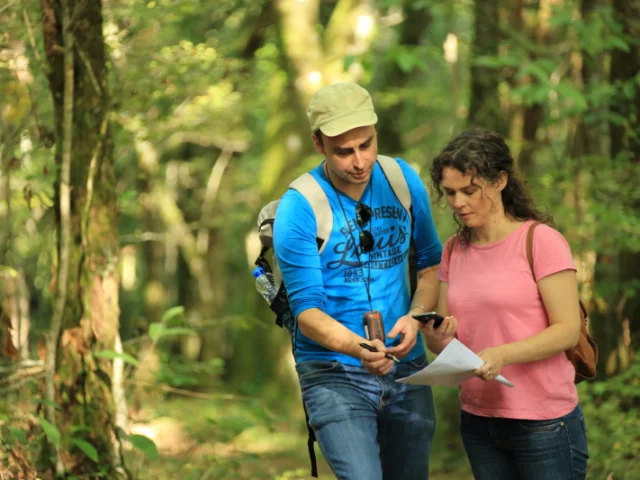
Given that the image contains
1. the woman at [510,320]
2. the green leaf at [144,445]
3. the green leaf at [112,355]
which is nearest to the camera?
the woman at [510,320]

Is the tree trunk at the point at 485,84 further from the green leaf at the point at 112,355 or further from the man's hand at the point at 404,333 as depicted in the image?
the man's hand at the point at 404,333

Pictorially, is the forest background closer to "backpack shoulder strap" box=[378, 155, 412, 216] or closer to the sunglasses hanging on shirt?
"backpack shoulder strap" box=[378, 155, 412, 216]

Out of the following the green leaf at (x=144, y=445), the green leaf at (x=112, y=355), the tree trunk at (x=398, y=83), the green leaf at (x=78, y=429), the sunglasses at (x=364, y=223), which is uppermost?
the tree trunk at (x=398, y=83)

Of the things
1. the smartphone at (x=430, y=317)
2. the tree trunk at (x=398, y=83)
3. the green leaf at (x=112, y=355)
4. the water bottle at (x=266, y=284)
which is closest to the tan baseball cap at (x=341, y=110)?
the water bottle at (x=266, y=284)

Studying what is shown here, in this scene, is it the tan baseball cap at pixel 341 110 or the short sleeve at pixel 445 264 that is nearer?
the tan baseball cap at pixel 341 110

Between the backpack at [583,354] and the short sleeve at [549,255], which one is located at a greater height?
the short sleeve at [549,255]

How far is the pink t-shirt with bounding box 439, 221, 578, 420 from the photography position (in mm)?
3307

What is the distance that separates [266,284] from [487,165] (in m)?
1.05

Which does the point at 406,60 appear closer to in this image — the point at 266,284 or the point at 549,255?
the point at 266,284

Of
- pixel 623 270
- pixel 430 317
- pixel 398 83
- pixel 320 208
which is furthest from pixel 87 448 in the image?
pixel 398 83

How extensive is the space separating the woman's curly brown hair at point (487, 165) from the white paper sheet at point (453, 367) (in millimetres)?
591

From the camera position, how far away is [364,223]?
3.64 m

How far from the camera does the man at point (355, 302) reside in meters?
3.46

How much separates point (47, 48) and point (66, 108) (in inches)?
13.1
